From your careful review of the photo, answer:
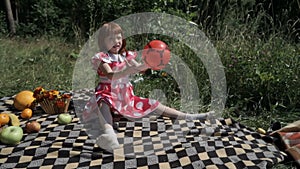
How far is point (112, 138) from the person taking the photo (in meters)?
2.96

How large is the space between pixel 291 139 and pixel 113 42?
1791 millimetres

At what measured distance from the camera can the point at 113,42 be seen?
342cm

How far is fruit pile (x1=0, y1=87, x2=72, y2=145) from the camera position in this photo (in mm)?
3034

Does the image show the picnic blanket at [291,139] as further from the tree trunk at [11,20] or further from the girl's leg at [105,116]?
the tree trunk at [11,20]

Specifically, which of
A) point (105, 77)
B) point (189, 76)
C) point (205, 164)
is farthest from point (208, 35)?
point (205, 164)

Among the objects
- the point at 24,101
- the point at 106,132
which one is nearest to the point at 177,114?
the point at 106,132

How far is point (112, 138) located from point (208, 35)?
2.59m

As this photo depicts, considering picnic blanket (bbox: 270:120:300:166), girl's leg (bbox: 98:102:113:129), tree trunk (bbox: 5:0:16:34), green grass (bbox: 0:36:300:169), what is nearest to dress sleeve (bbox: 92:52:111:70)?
girl's leg (bbox: 98:102:113:129)

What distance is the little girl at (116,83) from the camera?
3.34m

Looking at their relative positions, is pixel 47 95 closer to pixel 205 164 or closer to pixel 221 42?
pixel 205 164

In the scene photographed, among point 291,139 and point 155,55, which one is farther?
point 155,55

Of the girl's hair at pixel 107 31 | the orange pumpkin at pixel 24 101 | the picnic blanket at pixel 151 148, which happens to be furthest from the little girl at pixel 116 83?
the orange pumpkin at pixel 24 101

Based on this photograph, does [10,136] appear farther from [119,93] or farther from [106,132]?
[119,93]

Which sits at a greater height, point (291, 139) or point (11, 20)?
point (11, 20)
